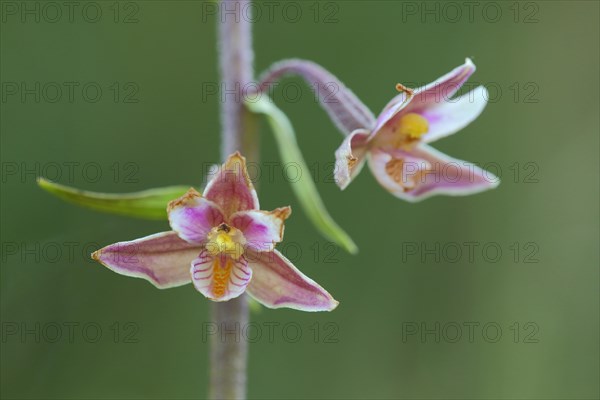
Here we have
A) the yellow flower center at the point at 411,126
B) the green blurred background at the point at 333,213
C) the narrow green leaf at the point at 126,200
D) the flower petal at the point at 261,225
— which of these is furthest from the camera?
the green blurred background at the point at 333,213

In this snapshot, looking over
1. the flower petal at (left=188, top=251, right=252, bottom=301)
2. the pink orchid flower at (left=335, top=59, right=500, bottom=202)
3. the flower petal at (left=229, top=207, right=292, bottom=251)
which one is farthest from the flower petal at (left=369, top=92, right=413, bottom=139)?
the flower petal at (left=188, top=251, right=252, bottom=301)

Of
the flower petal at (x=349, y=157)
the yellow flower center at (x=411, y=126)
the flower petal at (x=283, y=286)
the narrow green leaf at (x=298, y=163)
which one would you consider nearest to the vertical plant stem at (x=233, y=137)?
the narrow green leaf at (x=298, y=163)

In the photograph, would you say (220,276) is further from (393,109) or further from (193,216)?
(393,109)

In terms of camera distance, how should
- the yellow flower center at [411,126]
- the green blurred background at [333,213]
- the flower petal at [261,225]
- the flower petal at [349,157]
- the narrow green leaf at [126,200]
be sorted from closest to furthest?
the flower petal at [261,225] < the flower petal at [349,157] < the narrow green leaf at [126,200] < the yellow flower center at [411,126] < the green blurred background at [333,213]

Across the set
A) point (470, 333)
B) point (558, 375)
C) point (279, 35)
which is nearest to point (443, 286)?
point (470, 333)

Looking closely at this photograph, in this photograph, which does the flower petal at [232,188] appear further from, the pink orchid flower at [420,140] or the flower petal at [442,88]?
the flower petal at [442,88]

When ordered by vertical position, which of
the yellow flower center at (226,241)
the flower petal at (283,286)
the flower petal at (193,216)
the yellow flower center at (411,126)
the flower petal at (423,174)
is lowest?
the flower petal at (283,286)
